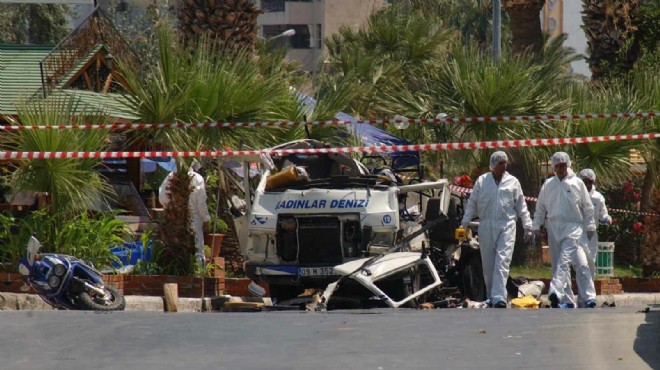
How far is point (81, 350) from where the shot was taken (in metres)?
8.30

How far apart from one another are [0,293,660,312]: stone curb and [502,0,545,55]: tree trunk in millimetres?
9810

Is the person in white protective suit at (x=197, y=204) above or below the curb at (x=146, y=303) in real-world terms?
above

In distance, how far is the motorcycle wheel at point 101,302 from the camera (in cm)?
1270

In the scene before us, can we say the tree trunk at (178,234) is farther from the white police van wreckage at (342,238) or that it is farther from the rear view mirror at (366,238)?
the rear view mirror at (366,238)

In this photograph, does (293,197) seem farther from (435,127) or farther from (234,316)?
(435,127)

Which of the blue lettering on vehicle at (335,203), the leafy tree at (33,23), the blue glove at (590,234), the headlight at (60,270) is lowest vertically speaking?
the headlight at (60,270)

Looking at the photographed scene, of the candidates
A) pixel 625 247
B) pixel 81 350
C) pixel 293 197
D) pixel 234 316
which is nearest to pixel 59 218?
pixel 293 197

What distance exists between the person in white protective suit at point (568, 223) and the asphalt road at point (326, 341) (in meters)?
3.91

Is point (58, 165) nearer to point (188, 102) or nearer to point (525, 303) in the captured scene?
point (188, 102)

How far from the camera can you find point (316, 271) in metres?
13.4

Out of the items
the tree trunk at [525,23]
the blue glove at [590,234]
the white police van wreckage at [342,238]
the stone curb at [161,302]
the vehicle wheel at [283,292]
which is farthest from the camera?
the tree trunk at [525,23]

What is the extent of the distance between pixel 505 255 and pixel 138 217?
6017 millimetres

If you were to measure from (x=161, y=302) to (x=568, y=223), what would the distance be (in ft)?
14.4

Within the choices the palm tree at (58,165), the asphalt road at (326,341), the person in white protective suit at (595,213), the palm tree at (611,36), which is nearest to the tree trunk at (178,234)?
the palm tree at (58,165)
